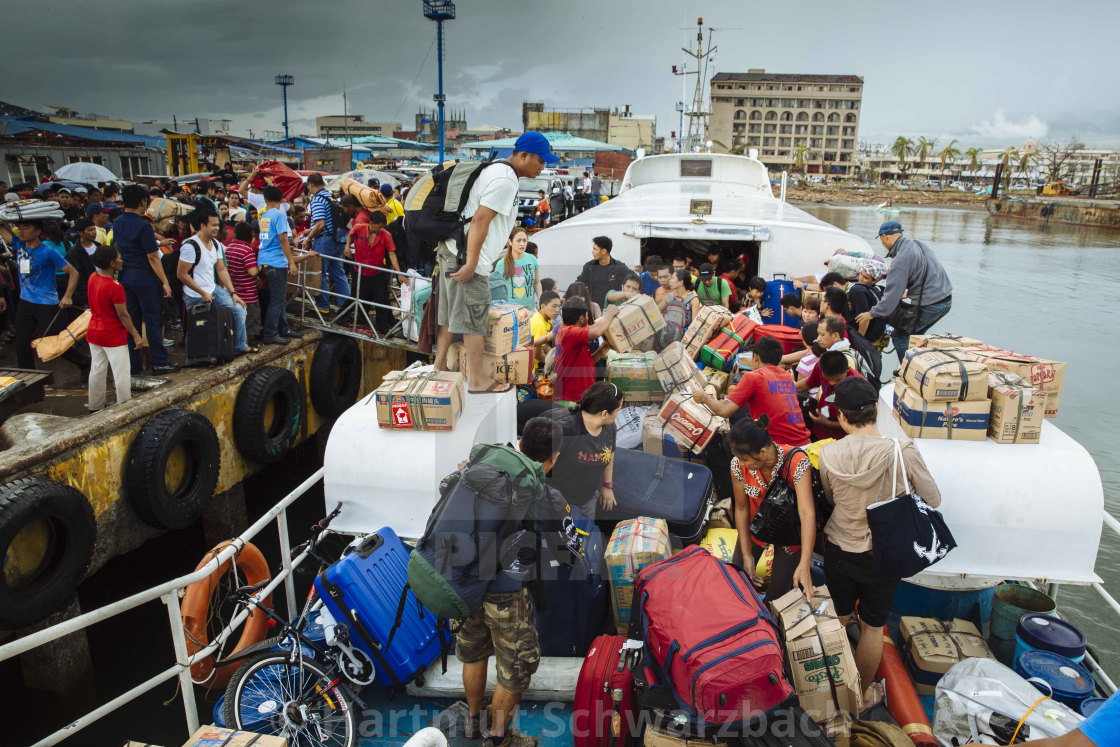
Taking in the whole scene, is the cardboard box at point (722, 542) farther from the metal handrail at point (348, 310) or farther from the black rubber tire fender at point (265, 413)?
the black rubber tire fender at point (265, 413)

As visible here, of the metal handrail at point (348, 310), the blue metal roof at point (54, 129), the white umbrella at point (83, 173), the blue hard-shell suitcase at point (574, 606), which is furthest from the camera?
the blue metal roof at point (54, 129)

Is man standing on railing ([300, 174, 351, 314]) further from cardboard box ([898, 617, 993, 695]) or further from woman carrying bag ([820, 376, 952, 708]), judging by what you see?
cardboard box ([898, 617, 993, 695])

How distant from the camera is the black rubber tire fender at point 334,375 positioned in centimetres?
880

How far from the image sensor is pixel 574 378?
5609 millimetres

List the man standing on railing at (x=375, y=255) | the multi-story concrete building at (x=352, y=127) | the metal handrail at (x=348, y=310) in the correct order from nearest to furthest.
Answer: the metal handrail at (x=348, y=310) < the man standing on railing at (x=375, y=255) < the multi-story concrete building at (x=352, y=127)

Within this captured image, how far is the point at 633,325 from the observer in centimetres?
570

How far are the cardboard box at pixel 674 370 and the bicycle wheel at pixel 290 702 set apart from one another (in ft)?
10.5

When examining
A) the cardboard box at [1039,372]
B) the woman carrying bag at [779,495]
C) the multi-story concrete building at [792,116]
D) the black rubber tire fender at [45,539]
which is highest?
the multi-story concrete building at [792,116]

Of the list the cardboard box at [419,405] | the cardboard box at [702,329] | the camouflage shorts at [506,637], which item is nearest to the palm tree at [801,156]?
the cardboard box at [702,329]

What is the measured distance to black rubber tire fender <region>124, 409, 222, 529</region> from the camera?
235 inches

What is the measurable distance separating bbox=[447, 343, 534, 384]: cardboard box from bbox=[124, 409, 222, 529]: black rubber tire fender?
2.92m

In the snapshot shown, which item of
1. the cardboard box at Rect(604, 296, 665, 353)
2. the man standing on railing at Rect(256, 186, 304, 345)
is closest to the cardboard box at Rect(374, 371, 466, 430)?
the cardboard box at Rect(604, 296, 665, 353)

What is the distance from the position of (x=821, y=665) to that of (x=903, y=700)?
754mm

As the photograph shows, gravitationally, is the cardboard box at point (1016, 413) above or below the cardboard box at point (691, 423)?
above
